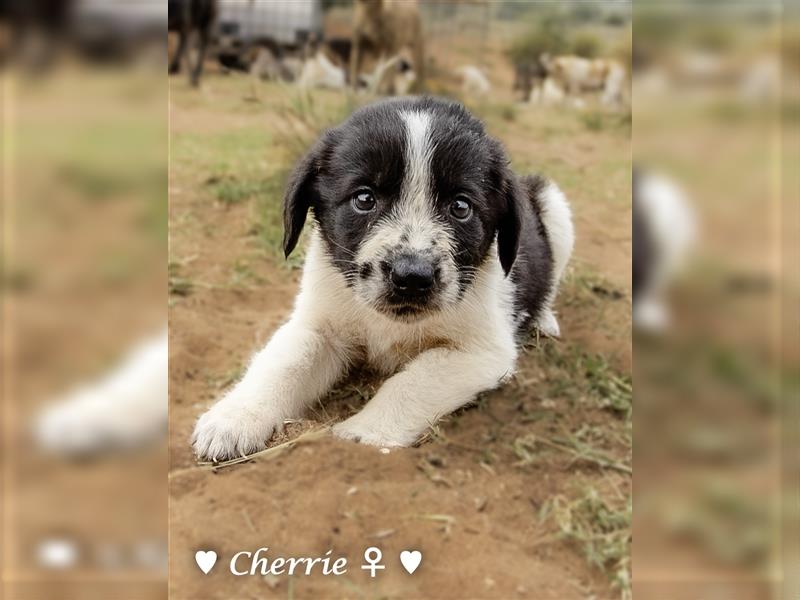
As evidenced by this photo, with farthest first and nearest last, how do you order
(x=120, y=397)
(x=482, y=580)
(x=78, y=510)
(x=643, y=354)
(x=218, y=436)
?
(x=218, y=436), (x=482, y=580), (x=643, y=354), (x=120, y=397), (x=78, y=510)

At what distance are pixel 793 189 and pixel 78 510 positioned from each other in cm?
224

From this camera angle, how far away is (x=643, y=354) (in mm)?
2537

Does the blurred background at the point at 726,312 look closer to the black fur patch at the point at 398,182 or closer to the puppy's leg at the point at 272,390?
the black fur patch at the point at 398,182

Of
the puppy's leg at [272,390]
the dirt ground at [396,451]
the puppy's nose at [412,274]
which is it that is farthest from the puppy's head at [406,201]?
the dirt ground at [396,451]

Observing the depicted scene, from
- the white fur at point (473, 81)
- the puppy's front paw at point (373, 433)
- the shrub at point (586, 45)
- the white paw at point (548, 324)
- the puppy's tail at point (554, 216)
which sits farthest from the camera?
the white fur at point (473, 81)

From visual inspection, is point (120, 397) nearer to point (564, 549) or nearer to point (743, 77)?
point (564, 549)

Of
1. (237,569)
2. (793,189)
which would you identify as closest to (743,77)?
(793,189)

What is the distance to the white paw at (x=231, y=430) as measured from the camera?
337 centimetres

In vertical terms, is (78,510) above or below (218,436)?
above

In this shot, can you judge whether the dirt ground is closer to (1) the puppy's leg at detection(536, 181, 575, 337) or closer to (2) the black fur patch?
(1) the puppy's leg at detection(536, 181, 575, 337)

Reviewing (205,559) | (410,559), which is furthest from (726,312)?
(205,559)

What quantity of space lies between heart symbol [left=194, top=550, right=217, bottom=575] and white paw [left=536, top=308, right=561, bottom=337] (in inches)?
94.8

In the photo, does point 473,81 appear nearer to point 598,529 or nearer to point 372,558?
point 598,529

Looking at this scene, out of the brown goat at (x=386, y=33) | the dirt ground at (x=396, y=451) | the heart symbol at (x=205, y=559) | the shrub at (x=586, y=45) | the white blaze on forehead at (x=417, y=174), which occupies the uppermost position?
the brown goat at (x=386, y=33)
